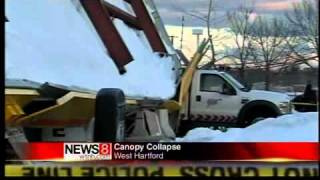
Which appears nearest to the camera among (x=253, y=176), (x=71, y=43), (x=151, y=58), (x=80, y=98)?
(x=253, y=176)

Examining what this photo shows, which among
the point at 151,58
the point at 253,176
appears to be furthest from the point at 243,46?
the point at 151,58

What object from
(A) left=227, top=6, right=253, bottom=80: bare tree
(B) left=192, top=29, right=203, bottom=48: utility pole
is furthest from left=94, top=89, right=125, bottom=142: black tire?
(A) left=227, top=6, right=253, bottom=80: bare tree

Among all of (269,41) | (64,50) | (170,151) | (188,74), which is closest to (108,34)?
(64,50)

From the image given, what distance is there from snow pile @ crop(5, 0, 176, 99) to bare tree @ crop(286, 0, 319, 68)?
44.4 inches

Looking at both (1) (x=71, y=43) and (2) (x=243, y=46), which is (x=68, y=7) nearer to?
(1) (x=71, y=43)

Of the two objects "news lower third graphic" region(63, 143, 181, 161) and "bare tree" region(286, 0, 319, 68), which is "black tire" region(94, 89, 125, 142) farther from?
"bare tree" region(286, 0, 319, 68)

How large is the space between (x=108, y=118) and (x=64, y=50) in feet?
2.52

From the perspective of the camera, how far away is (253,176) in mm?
3504

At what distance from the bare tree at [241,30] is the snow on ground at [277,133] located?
44cm

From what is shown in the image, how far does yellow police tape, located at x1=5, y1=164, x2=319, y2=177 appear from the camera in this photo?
3488 millimetres

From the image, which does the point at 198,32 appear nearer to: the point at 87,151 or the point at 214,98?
Answer: the point at 87,151

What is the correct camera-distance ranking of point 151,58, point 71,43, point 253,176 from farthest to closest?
1. point 151,58
2. point 71,43
3. point 253,176

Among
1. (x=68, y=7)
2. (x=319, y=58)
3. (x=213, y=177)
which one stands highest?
(x=68, y=7)

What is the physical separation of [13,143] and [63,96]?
0.62 m
